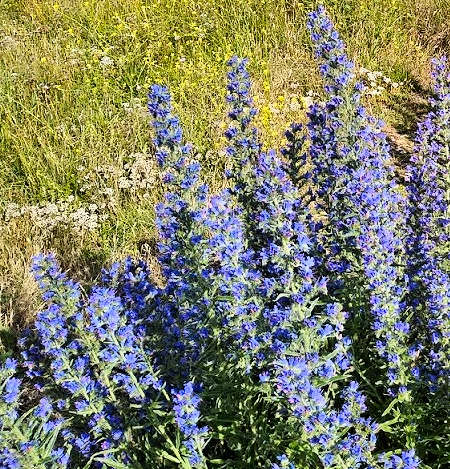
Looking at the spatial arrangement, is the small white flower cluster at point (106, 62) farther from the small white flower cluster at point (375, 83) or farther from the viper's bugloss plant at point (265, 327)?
the viper's bugloss plant at point (265, 327)

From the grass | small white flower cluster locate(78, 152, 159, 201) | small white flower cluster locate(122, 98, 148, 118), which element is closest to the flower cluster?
the grass

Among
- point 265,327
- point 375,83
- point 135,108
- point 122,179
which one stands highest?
point 375,83

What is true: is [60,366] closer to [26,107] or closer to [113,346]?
[113,346]

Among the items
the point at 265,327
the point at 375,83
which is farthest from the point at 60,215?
the point at 375,83

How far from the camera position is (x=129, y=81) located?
5820 millimetres

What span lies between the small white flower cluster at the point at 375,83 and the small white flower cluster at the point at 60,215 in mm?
2921

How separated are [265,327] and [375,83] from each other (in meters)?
4.39

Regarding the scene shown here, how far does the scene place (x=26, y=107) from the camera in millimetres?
5535

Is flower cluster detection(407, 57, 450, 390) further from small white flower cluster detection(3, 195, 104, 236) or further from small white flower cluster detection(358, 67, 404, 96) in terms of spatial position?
small white flower cluster detection(358, 67, 404, 96)

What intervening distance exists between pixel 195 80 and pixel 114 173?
1.43 meters

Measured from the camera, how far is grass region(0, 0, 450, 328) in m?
4.51

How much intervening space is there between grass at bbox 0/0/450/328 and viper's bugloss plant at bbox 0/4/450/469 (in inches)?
63.8

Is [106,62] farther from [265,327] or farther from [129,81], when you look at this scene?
[265,327]

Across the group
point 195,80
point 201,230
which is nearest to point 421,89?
point 195,80
